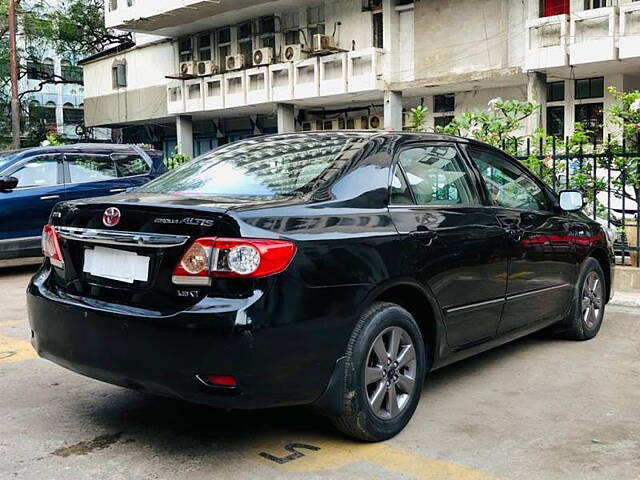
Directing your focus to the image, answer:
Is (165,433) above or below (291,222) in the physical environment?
below

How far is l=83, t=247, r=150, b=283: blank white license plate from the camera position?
132 inches

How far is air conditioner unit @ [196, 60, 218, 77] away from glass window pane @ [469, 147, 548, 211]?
2299 centimetres

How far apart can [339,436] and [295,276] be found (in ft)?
Result: 3.29

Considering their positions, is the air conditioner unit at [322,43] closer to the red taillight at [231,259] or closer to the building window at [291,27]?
the building window at [291,27]

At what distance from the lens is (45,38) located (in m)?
33.1

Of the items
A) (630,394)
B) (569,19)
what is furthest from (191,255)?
(569,19)

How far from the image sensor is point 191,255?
3178mm

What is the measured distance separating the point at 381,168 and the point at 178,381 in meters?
1.59

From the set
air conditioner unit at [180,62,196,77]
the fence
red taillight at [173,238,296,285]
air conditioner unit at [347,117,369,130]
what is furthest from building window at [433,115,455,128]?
red taillight at [173,238,296,285]

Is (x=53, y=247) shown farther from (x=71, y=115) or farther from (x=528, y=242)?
(x=71, y=115)

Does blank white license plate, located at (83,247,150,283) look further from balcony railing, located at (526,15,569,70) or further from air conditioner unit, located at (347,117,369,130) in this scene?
air conditioner unit, located at (347,117,369,130)

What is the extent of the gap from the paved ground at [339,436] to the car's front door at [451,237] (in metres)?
0.50

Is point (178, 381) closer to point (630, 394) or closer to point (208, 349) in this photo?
point (208, 349)

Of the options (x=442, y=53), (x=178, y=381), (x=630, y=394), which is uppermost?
(x=442, y=53)
